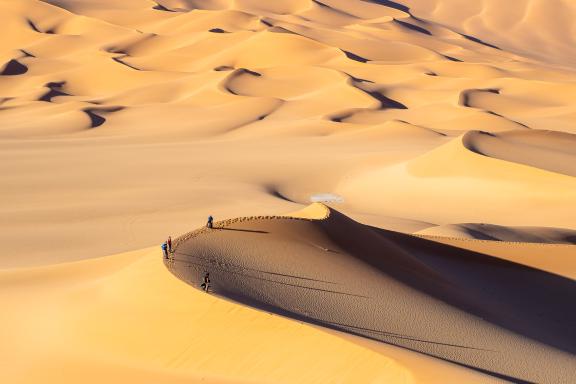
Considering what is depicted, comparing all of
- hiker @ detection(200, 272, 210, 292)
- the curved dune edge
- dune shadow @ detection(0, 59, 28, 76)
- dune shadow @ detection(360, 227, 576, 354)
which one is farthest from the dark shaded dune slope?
dune shadow @ detection(0, 59, 28, 76)

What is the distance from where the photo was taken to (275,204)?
80.4 ft

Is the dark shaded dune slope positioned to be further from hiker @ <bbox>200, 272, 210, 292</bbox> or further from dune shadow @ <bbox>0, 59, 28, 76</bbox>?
dune shadow @ <bbox>0, 59, 28, 76</bbox>

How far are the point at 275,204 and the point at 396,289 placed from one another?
37.9 ft

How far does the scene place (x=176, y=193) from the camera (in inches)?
1030

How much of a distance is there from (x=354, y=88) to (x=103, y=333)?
40.6m

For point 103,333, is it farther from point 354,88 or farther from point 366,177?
point 354,88

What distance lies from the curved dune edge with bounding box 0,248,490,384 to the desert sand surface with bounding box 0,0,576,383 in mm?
36

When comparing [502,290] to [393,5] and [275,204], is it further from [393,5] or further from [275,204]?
[393,5]

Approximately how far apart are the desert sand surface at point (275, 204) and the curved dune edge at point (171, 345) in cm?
4

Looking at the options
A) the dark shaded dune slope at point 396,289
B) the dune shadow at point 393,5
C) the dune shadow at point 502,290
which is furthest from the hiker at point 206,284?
the dune shadow at point 393,5

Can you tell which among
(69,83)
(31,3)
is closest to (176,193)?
(69,83)

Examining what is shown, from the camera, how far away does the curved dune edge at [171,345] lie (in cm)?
959

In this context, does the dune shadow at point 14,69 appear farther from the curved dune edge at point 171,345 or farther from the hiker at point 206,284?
the hiker at point 206,284

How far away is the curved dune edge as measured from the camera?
9.59 metres
